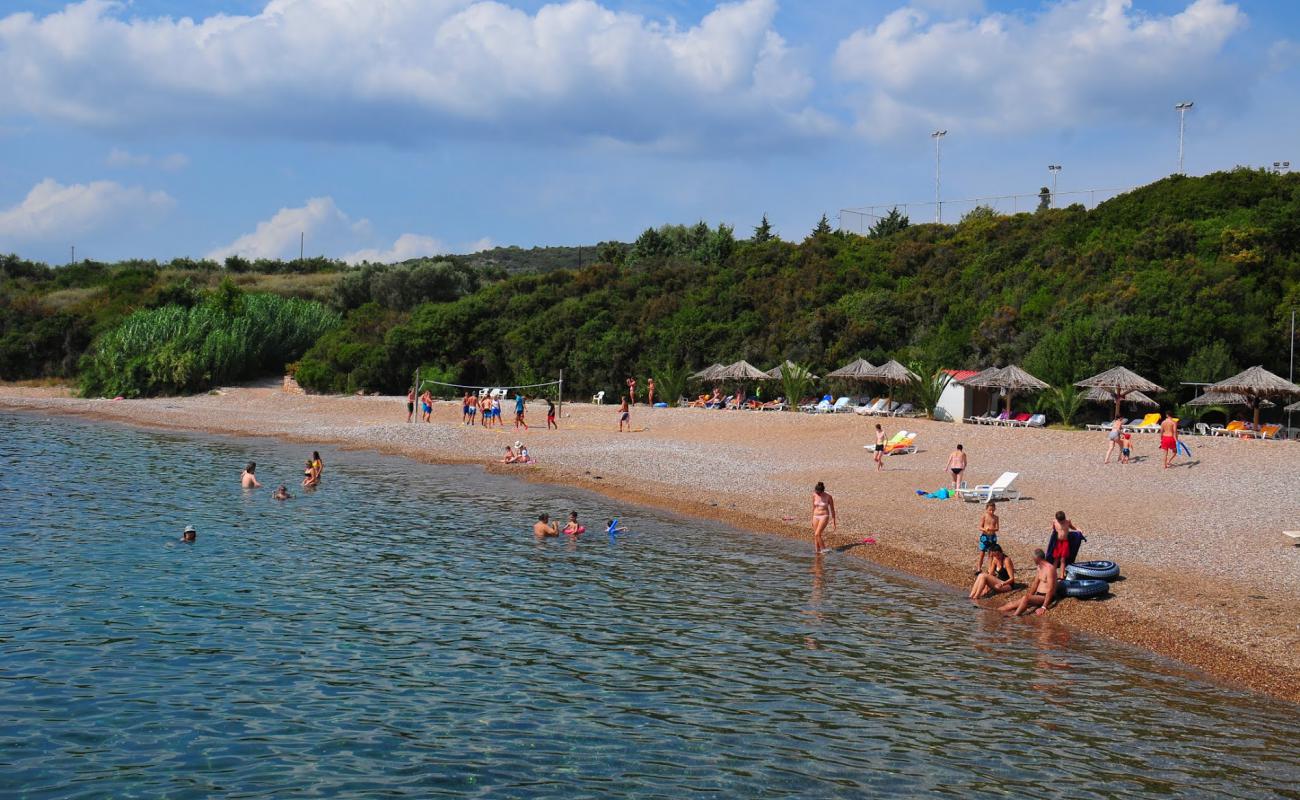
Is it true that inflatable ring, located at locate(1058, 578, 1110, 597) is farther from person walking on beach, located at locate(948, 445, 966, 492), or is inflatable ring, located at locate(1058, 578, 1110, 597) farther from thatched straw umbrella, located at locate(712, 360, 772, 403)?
thatched straw umbrella, located at locate(712, 360, 772, 403)

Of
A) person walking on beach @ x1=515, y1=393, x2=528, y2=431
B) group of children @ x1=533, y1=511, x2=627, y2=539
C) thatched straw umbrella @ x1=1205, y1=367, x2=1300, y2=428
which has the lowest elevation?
group of children @ x1=533, y1=511, x2=627, y2=539

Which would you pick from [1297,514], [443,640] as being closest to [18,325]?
[443,640]

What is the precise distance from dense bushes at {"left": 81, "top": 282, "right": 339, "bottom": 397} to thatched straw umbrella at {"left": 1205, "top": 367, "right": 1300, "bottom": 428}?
154ft

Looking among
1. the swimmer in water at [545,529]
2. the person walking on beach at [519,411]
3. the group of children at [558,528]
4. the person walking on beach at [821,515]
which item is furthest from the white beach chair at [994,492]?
the person walking on beach at [519,411]

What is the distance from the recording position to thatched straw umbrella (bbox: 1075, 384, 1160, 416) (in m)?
31.0

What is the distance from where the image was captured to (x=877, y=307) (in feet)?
151

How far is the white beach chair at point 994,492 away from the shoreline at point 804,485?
1.07ft

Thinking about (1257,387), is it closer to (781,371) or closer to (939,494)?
(939,494)

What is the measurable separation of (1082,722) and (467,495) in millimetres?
16614

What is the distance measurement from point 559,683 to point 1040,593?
693 centimetres

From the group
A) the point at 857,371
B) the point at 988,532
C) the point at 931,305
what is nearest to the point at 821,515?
the point at 988,532

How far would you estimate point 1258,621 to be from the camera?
39.0 ft

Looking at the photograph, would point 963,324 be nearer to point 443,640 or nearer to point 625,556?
point 625,556

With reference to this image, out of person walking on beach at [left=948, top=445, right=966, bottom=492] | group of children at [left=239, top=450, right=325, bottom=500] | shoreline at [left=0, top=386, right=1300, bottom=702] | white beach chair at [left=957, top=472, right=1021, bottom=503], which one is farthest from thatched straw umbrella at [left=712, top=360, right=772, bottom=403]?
white beach chair at [left=957, top=472, right=1021, bottom=503]
